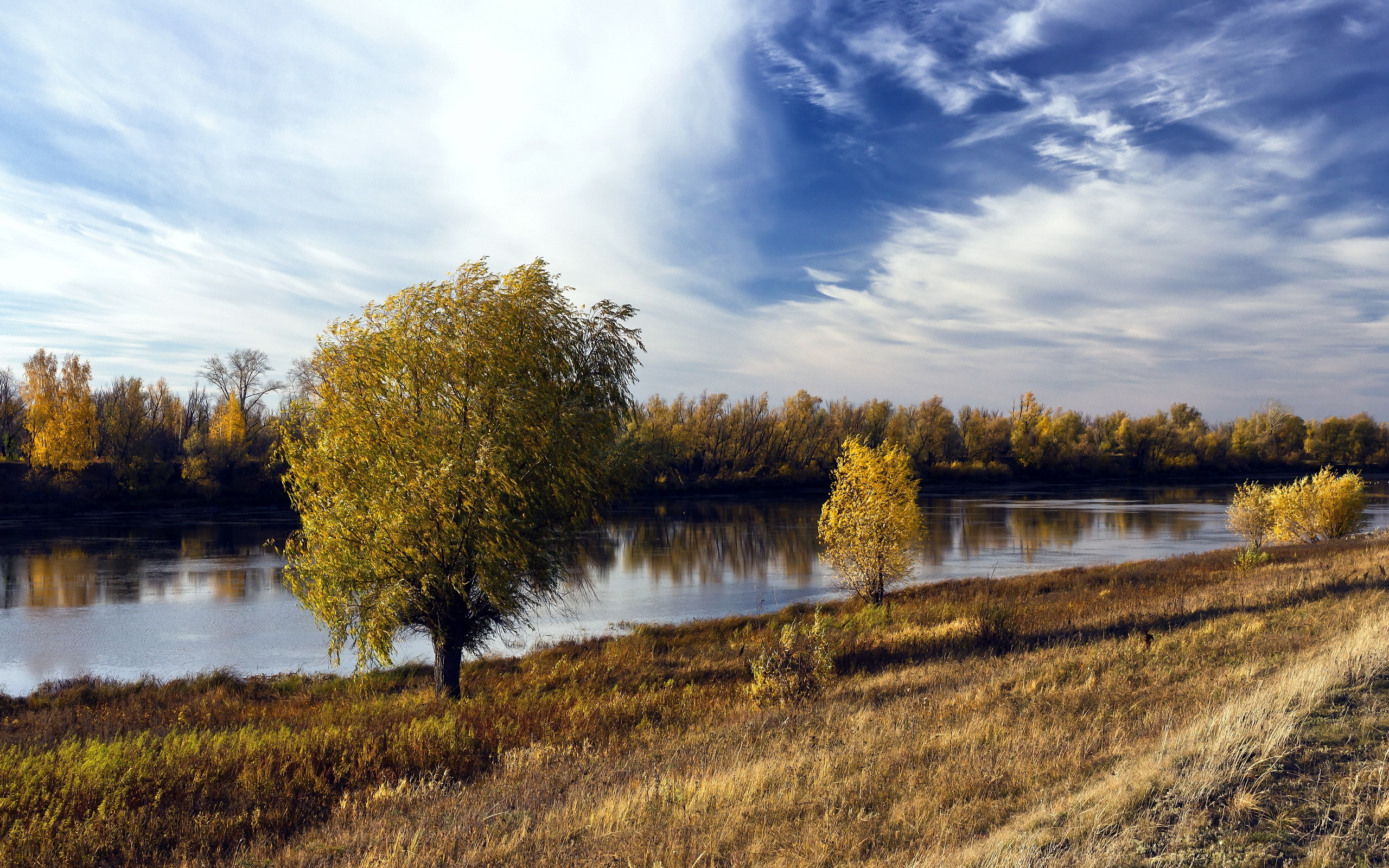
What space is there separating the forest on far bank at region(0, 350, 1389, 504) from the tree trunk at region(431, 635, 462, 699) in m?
4.79

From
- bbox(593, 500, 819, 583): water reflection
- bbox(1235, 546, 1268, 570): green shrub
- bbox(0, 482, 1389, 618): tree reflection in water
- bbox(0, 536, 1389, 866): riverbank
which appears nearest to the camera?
bbox(0, 536, 1389, 866): riverbank

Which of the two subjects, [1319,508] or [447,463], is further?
[1319,508]

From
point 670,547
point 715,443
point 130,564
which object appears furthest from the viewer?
point 715,443

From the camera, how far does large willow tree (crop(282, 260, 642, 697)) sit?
47.5 ft

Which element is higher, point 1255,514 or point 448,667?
point 1255,514

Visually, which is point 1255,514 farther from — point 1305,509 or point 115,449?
point 115,449

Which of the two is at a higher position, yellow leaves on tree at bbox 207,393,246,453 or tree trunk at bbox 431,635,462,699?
yellow leaves on tree at bbox 207,393,246,453

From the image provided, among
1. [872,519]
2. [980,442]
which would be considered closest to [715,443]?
[980,442]

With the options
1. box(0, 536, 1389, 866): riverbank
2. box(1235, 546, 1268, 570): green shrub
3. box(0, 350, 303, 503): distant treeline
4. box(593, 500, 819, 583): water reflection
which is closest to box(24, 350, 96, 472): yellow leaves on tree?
box(0, 350, 303, 503): distant treeline

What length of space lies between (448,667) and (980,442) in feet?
406

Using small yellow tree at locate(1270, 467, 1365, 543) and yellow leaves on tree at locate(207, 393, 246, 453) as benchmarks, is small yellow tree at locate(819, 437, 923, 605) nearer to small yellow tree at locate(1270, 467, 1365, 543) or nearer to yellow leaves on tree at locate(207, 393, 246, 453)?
small yellow tree at locate(1270, 467, 1365, 543)

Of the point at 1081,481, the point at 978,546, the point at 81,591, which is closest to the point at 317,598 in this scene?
the point at 81,591

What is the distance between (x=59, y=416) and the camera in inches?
2844

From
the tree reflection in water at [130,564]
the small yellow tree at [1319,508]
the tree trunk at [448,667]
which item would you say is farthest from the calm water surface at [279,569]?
the tree trunk at [448,667]
